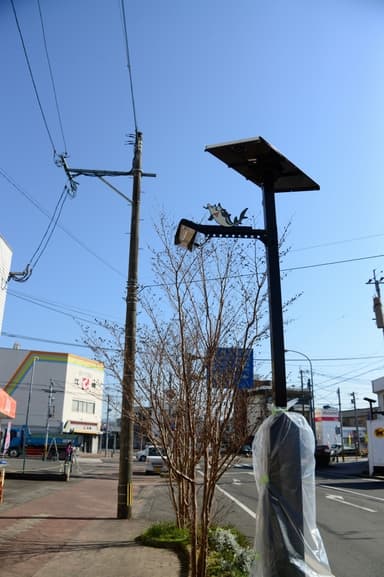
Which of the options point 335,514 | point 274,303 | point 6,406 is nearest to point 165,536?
point 274,303

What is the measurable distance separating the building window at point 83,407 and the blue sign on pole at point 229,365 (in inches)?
2361

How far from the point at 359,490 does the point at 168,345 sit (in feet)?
58.3

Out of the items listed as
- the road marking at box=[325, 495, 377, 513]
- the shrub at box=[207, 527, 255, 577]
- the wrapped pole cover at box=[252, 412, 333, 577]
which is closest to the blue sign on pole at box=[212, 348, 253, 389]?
the wrapped pole cover at box=[252, 412, 333, 577]

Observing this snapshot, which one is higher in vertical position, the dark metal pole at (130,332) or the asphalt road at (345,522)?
the dark metal pole at (130,332)

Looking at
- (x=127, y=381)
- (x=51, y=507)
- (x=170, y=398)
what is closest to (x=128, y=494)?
(x=51, y=507)

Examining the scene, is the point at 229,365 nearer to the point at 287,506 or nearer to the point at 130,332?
the point at 287,506

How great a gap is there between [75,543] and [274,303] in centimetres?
644

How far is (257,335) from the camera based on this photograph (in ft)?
19.6

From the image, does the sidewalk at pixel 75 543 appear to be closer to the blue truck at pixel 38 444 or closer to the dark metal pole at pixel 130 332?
the dark metal pole at pixel 130 332

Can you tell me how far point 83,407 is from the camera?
6512 centimetres

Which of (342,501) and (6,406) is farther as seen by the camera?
(342,501)

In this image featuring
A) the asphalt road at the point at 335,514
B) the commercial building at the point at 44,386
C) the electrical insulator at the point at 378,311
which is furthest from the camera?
the commercial building at the point at 44,386

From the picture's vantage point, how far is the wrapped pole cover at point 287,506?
12.8ft

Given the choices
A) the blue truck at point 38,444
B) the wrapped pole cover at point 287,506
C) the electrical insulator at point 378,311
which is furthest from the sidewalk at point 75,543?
the blue truck at point 38,444
